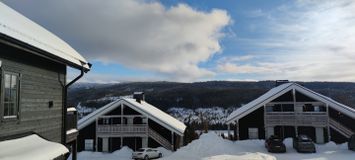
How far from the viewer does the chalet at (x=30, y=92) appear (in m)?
11.9

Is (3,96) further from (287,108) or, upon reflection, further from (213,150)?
(287,108)

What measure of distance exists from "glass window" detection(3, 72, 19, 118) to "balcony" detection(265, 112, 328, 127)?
1399 inches

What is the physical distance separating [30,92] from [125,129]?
30921 millimetres

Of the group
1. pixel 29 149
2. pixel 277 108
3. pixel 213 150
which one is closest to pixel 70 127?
pixel 29 149

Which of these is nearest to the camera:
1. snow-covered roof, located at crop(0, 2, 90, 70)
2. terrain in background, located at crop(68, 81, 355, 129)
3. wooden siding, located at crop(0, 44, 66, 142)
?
snow-covered roof, located at crop(0, 2, 90, 70)

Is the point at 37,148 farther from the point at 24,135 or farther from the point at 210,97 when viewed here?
the point at 210,97

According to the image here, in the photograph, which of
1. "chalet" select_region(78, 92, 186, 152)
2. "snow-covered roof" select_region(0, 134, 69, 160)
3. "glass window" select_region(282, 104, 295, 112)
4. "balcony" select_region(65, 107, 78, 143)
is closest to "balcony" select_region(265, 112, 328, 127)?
"glass window" select_region(282, 104, 295, 112)

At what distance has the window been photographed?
42.0 ft

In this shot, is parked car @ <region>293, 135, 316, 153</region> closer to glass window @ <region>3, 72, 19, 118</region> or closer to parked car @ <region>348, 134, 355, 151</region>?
parked car @ <region>348, 134, 355, 151</region>

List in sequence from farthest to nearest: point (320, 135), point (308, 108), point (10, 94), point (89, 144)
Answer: point (89, 144)
point (308, 108)
point (320, 135)
point (10, 94)

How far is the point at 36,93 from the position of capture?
613 inches

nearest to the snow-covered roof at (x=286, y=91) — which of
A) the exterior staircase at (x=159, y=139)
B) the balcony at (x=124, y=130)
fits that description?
the exterior staircase at (x=159, y=139)

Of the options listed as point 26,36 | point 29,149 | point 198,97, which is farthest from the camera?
point 198,97

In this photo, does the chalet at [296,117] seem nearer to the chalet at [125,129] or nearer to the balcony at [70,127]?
the chalet at [125,129]
